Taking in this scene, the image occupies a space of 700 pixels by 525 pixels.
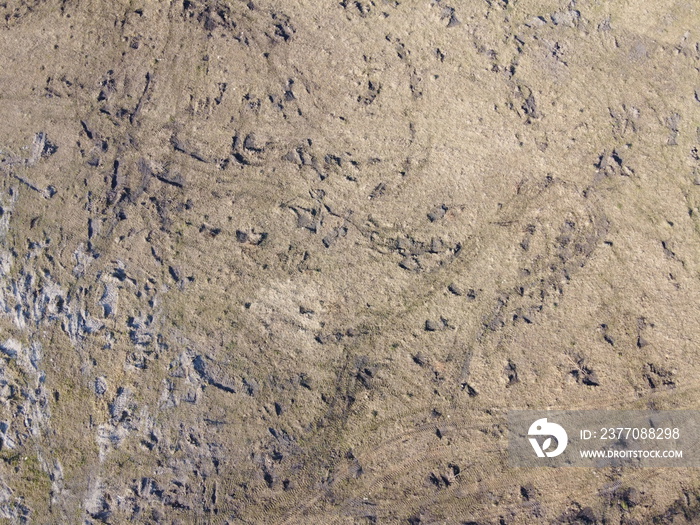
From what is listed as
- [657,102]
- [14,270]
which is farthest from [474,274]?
[14,270]

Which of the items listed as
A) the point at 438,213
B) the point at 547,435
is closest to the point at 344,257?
the point at 438,213

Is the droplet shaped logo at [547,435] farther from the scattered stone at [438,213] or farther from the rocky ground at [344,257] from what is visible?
the scattered stone at [438,213]

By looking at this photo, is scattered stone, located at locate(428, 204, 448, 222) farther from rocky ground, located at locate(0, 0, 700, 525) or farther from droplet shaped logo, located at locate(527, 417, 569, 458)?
droplet shaped logo, located at locate(527, 417, 569, 458)

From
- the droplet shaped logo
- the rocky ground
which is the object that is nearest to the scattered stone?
the rocky ground

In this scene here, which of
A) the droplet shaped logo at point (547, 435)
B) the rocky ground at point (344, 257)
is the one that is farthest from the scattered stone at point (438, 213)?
the droplet shaped logo at point (547, 435)

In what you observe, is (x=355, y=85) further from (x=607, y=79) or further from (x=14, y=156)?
(x=14, y=156)

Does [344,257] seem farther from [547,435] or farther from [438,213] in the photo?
[547,435]
